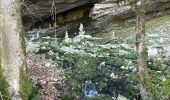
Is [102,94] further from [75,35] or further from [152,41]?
[75,35]

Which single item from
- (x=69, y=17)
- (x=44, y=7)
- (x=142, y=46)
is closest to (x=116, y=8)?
(x=69, y=17)

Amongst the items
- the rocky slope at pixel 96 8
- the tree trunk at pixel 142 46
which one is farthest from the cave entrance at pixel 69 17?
the tree trunk at pixel 142 46

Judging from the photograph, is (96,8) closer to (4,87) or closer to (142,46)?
(142,46)

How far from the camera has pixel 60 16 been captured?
55.8 feet

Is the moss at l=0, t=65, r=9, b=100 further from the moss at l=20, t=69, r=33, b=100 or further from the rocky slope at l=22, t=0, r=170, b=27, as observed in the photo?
the rocky slope at l=22, t=0, r=170, b=27

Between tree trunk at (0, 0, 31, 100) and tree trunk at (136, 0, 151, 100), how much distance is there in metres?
2.51

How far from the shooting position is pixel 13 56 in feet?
24.2

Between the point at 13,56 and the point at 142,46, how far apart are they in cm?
278

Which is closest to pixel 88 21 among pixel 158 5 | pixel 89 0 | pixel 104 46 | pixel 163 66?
pixel 89 0

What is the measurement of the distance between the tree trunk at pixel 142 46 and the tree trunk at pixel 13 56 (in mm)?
2505

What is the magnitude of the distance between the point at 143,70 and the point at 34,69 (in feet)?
10.9

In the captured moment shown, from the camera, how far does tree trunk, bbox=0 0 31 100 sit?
729cm

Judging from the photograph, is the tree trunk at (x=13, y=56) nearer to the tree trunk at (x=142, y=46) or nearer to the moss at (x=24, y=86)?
the moss at (x=24, y=86)

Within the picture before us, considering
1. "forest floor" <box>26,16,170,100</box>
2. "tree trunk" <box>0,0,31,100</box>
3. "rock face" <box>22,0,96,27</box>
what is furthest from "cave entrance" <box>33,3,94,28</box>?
"tree trunk" <box>0,0,31,100</box>
